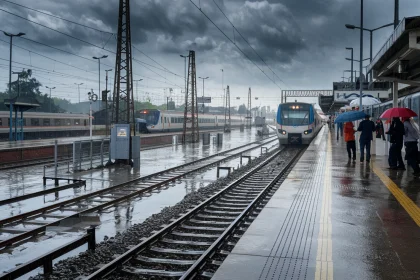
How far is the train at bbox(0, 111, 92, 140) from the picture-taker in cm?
3569

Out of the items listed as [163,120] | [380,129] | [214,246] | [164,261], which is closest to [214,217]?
[214,246]

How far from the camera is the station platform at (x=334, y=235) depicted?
525 cm

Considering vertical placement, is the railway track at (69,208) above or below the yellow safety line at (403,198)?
below

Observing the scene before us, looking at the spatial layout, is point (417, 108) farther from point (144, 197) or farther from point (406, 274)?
point (406, 274)

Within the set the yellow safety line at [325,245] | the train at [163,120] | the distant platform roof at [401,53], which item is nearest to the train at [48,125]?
the train at [163,120]

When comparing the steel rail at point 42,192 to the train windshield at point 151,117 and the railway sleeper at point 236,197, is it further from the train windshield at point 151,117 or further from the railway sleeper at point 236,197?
the train windshield at point 151,117

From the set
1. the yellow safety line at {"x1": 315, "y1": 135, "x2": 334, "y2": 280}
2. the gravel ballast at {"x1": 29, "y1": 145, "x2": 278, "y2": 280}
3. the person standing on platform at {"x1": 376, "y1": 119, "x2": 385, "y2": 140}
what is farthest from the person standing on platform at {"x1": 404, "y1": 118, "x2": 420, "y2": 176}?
the person standing on platform at {"x1": 376, "y1": 119, "x2": 385, "y2": 140}

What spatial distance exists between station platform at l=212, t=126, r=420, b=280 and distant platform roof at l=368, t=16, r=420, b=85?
11.7ft

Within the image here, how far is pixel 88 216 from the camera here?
30.3ft

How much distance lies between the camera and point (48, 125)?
41531 mm

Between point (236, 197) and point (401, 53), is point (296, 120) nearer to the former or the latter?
point (401, 53)

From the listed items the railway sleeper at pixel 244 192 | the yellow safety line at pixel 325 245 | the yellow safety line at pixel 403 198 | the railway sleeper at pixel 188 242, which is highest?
the yellow safety line at pixel 403 198

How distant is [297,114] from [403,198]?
64.0ft

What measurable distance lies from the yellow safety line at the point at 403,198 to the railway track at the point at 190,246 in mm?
2988
